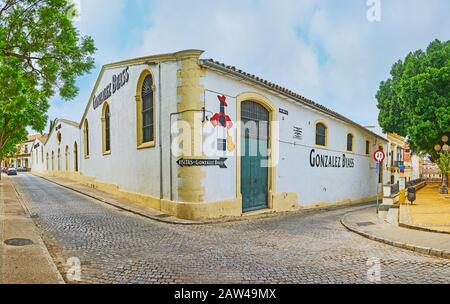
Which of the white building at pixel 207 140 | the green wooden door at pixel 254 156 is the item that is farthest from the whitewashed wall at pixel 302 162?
the green wooden door at pixel 254 156

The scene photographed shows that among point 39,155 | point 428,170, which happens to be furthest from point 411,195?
point 428,170

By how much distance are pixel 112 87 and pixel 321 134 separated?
1164 centimetres

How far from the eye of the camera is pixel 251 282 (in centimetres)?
467

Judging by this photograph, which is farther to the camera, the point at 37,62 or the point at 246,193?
the point at 246,193

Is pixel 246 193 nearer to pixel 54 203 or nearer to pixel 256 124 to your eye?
pixel 256 124

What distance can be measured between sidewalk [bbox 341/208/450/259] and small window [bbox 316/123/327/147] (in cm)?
746

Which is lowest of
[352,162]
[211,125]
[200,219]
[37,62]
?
[200,219]

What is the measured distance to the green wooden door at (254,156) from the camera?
38.5 feet

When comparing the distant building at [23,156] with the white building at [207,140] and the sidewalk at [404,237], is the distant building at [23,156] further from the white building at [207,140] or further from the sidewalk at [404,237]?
the sidewalk at [404,237]

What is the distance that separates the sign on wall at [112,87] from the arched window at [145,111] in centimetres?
150

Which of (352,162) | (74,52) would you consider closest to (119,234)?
(74,52)

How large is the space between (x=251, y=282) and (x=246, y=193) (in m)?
7.14

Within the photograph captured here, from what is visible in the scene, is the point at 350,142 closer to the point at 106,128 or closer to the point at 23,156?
the point at 106,128
